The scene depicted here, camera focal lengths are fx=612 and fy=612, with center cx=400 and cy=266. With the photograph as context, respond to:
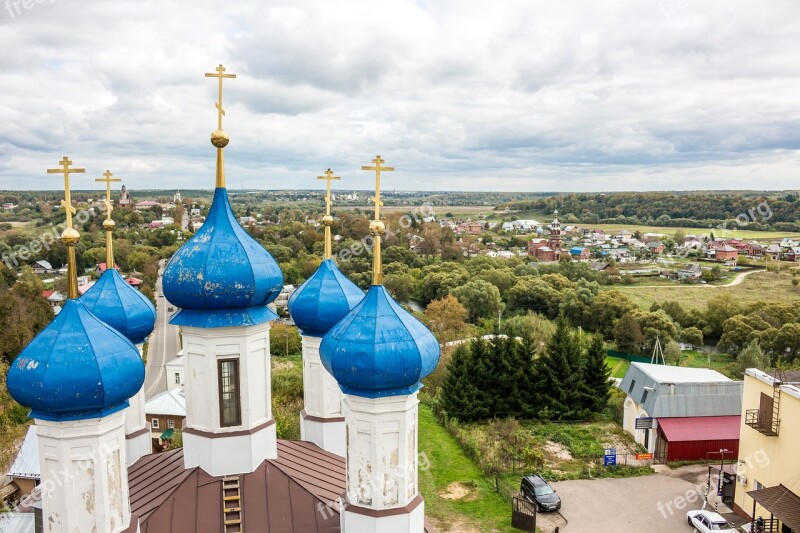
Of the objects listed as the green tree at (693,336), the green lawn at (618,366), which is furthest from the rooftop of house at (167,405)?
the green tree at (693,336)

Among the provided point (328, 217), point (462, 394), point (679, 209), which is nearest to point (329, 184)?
point (328, 217)

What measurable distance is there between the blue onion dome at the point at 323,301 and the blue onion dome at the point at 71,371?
3.72 metres

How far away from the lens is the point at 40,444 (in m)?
7.25

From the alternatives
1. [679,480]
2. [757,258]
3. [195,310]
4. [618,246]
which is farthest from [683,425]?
[618,246]

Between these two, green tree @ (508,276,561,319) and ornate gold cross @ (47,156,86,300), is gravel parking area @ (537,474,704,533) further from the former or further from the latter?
green tree @ (508,276,561,319)

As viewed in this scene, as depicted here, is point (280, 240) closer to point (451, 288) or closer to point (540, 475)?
point (451, 288)

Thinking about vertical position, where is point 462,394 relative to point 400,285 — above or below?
below

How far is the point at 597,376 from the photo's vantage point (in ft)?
88.8

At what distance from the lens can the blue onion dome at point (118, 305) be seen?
33.7 feet

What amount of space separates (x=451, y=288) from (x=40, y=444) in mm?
44111

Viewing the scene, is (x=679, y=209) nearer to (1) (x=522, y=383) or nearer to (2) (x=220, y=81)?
(1) (x=522, y=383)

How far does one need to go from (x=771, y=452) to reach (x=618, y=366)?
21871 millimetres

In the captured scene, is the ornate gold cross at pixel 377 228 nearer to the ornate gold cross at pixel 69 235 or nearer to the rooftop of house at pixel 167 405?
the ornate gold cross at pixel 69 235

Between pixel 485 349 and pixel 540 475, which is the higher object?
pixel 485 349
